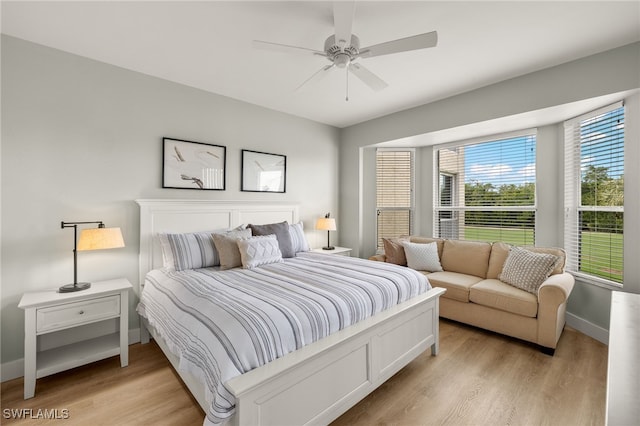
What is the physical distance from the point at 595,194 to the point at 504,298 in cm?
150

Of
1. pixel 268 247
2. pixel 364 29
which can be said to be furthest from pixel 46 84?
pixel 364 29

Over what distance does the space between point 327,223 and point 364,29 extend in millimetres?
2657

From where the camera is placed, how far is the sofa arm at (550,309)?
2.58m

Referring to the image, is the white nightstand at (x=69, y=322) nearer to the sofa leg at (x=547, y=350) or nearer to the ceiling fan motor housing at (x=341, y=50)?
the ceiling fan motor housing at (x=341, y=50)

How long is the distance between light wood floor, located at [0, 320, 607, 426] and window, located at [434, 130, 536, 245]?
167 centimetres

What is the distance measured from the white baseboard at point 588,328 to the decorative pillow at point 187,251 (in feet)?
12.5

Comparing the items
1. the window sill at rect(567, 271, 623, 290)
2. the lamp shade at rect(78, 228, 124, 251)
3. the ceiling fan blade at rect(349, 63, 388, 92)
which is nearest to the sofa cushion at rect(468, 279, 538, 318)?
the window sill at rect(567, 271, 623, 290)

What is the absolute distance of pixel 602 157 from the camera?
2.99 metres

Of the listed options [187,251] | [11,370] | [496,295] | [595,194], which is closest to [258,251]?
[187,251]

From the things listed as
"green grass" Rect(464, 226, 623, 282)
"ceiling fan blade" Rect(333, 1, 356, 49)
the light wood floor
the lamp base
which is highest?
"ceiling fan blade" Rect(333, 1, 356, 49)

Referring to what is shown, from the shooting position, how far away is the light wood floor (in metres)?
1.86

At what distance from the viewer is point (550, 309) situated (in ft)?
8.55

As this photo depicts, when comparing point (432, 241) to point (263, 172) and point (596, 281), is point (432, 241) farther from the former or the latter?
point (263, 172)

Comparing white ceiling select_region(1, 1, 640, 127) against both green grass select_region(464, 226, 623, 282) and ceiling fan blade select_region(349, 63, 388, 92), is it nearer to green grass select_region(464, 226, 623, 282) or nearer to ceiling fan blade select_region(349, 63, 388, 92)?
ceiling fan blade select_region(349, 63, 388, 92)
